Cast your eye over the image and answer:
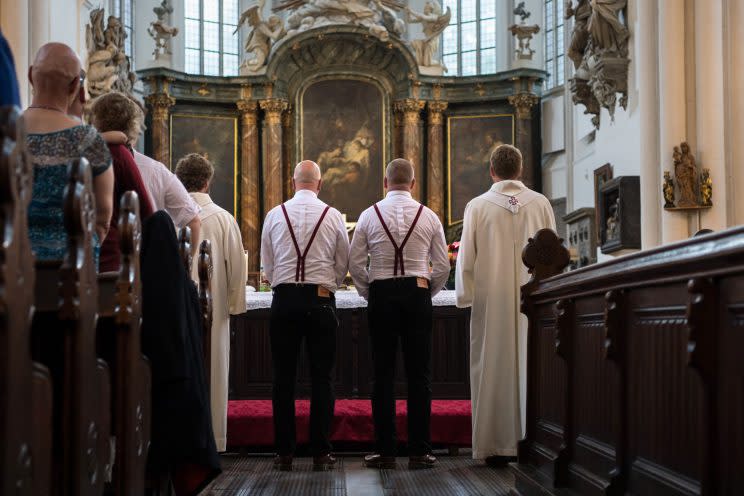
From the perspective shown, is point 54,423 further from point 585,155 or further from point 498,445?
point 585,155

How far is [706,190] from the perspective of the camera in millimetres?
9797

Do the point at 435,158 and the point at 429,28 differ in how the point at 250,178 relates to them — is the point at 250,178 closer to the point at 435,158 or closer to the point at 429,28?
the point at 435,158

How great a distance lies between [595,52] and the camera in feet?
41.3

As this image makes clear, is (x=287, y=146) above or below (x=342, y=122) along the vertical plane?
below

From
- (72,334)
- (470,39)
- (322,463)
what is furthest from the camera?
(470,39)

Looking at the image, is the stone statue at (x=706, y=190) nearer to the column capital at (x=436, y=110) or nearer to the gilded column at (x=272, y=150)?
the column capital at (x=436, y=110)

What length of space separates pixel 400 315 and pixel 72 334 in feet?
12.7

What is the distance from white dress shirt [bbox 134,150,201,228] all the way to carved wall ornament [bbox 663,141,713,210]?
5811mm

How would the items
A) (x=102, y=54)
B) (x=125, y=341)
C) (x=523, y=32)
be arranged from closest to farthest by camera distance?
1. (x=125, y=341)
2. (x=102, y=54)
3. (x=523, y=32)

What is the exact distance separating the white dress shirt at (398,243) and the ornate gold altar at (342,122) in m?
12.6

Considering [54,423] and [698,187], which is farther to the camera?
[698,187]

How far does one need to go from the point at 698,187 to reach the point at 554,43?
35.4 ft

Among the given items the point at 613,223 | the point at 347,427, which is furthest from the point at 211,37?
the point at 347,427

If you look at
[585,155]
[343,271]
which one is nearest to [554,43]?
[585,155]
